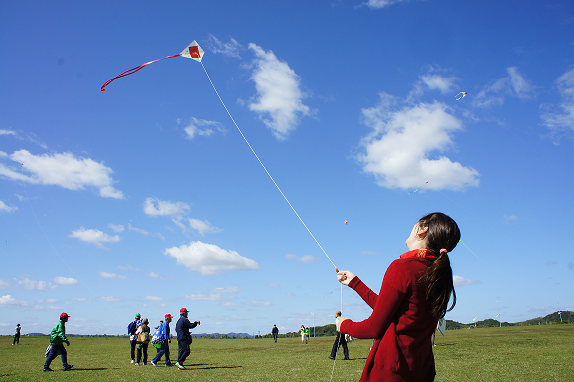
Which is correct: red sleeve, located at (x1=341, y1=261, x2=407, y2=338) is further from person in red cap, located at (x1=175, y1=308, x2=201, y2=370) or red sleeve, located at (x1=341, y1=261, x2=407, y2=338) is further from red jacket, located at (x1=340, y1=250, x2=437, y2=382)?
person in red cap, located at (x1=175, y1=308, x2=201, y2=370)

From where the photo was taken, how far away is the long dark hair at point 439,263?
2.00m

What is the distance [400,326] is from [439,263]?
41 centimetres

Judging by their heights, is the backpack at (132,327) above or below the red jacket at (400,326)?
below

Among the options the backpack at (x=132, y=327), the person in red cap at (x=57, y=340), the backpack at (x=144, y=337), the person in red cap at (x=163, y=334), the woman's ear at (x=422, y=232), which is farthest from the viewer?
the backpack at (x=132, y=327)

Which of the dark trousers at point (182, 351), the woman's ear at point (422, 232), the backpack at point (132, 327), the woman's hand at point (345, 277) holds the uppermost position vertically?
the woman's ear at point (422, 232)

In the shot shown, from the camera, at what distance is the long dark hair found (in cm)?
200

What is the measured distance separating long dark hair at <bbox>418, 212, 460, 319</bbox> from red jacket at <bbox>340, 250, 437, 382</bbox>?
1.7 inches

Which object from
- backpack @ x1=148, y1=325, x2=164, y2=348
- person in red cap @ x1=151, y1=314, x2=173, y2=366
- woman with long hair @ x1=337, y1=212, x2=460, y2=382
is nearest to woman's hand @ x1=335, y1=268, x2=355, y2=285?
woman with long hair @ x1=337, y1=212, x2=460, y2=382

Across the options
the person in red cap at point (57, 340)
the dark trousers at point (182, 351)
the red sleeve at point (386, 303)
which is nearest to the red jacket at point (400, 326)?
the red sleeve at point (386, 303)

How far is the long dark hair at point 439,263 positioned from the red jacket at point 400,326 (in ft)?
0.14

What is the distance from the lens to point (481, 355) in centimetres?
1464

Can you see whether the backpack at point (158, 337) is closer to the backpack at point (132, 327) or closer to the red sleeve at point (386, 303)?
the backpack at point (132, 327)

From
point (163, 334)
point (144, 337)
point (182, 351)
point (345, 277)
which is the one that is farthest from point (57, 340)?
point (345, 277)

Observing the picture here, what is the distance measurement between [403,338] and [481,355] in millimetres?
15671
